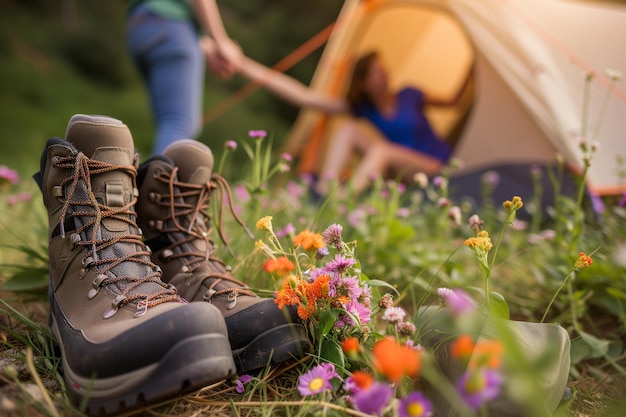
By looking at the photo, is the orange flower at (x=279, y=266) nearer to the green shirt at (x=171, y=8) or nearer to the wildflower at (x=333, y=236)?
the wildflower at (x=333, y=236)

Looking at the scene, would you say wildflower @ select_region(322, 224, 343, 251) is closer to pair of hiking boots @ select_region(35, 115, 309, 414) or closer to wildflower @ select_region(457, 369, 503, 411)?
pair of hiking boots @ select_region(35, 115, 309, 414)

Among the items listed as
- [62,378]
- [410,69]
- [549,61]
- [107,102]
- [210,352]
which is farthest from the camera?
[107,102]

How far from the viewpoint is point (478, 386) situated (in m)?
0.47

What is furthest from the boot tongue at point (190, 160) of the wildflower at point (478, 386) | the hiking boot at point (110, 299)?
the wildflower at point (478, 386)

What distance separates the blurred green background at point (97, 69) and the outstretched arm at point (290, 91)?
9.37 ft

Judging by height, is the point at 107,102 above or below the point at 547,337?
below

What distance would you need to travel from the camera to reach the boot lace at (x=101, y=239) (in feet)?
2.74

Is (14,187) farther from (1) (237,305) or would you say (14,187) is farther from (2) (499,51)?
(2) (499,51)

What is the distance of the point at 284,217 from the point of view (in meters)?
1.65

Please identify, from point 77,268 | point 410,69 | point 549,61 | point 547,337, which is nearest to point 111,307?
point 77,268

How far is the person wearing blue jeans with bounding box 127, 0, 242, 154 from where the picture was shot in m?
2.06

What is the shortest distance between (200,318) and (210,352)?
5cm

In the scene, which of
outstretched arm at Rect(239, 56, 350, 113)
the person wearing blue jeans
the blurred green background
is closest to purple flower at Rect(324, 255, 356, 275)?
the person wearing blue jeans

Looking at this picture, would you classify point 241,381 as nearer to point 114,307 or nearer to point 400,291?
point 114,307
